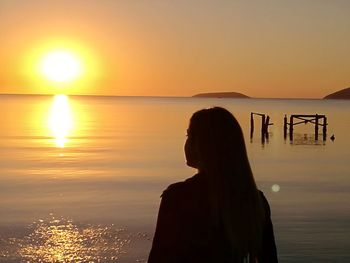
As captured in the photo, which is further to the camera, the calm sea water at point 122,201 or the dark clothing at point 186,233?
the calm sea water at point 122,201

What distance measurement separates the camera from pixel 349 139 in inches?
2275

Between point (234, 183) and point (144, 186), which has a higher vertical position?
point (234, 183)

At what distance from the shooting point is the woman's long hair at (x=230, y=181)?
3240mm

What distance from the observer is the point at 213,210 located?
3246mm

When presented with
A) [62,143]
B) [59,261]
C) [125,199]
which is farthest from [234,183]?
[62,143]

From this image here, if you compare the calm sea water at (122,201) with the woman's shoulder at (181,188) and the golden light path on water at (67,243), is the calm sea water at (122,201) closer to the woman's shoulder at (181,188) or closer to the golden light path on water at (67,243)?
the golden light path on water at (67,243)

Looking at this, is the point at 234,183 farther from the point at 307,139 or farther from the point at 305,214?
the point at 307,139

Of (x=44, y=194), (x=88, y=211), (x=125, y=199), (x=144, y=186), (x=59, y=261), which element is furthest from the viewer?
(x=144, y=186)

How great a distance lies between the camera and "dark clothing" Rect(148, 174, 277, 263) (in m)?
3.26

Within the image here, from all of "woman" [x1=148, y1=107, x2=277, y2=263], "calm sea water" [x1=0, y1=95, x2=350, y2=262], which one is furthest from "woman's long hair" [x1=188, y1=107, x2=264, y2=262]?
"calm sea water" [x1=0, y1=95, x2=350, y2=262]

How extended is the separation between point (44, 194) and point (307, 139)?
40.4 metres

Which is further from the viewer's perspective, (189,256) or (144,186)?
(144,186)

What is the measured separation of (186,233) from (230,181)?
1.19 feet

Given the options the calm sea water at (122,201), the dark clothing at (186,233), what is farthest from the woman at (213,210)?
the calm sea water at (122,201)
